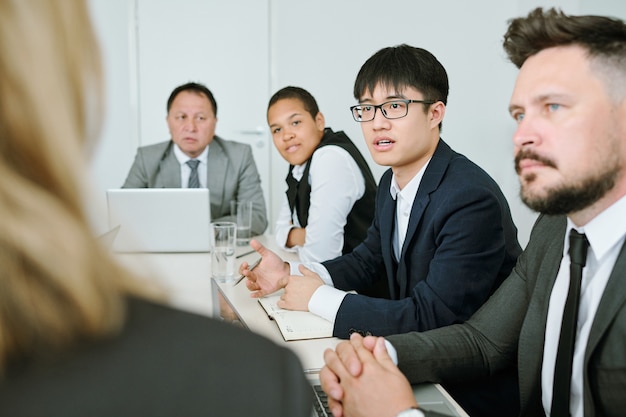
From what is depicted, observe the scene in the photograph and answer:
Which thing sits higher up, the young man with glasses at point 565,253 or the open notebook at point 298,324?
the young man with glasses at point 565,253

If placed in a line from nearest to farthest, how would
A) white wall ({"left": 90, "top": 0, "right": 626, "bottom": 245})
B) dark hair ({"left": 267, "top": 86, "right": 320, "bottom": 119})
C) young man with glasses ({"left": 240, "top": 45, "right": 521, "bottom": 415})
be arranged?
young man with glasses ({"left": 240, "top": 45, "right": 521, "bottom": 415}) → dark hair ({"left": 267, "top": 86, "right": 320, "bottom": 119}) → white wall ({"left": 90, "top": 0, "right": 626, "bottom": 245})

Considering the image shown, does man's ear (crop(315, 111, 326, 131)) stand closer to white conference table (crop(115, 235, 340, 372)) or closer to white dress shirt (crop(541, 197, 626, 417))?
white conference table (crop(115, 235, 340, 372))

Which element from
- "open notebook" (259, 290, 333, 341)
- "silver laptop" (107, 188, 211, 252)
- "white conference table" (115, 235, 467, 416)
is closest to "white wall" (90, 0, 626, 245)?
"white conference table" (115, 235, 467, 416)

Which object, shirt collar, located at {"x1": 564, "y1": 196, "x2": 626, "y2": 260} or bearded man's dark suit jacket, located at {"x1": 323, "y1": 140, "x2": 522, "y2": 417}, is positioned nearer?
shirt collar, located at {"x1": 564, "y1": 196, "x2": 626, "y2": 260}

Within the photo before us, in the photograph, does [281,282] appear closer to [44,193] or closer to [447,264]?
[447,264]

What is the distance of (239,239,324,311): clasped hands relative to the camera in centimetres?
156

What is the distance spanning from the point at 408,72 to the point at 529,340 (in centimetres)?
101

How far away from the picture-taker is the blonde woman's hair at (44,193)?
387 mm

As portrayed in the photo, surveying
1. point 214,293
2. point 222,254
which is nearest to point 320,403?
point 214,293

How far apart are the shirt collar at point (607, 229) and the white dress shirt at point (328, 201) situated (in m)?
1.31

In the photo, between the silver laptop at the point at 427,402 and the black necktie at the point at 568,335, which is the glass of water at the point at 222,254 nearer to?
the silver laptop at the point at 427,402

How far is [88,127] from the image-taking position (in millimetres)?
445

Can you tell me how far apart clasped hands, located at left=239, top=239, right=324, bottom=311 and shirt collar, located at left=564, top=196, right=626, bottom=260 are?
0.70 metres

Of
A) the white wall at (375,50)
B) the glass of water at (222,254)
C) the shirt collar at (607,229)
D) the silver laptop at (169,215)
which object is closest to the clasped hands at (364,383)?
the shirt collar at (607,229)
